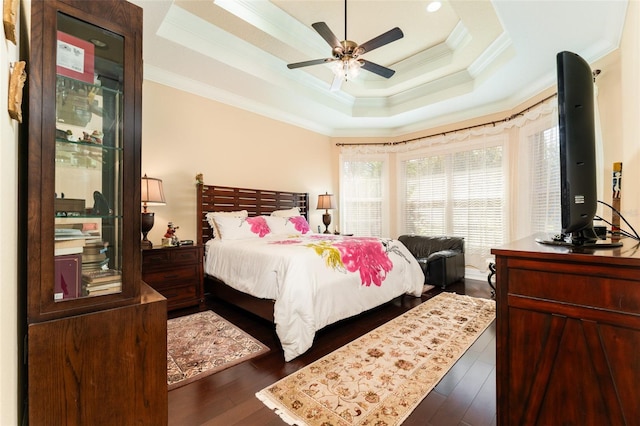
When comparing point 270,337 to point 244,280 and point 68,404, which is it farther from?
point 68,404

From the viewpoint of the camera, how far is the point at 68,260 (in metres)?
0.99

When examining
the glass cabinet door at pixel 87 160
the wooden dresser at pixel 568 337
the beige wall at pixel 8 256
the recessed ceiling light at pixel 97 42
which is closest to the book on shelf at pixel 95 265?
the glass cabinet door at pixel 87 160

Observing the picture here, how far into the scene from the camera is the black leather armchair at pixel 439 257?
4090mm

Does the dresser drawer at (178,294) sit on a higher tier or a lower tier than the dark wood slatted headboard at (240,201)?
lower

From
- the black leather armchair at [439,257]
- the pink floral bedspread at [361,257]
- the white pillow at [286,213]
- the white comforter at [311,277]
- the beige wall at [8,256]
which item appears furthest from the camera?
the white pillow at [286,213]

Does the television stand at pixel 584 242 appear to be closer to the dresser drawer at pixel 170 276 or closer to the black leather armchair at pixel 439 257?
the black leather armchair at pixel 439 257

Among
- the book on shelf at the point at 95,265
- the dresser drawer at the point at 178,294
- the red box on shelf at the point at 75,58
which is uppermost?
the red box on shelf at the point at 75,58

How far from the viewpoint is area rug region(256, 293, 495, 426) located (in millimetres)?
1530

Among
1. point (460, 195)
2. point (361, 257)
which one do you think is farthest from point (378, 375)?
point (460, 195)

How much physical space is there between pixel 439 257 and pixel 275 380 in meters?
3.10

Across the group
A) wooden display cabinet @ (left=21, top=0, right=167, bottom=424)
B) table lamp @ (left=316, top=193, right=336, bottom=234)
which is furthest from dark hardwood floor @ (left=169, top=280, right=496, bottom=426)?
table lamp @ (left=316, top=193, right=336, bottom=234)

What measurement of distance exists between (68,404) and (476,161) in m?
5.34

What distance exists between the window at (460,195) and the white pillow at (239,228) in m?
3.13

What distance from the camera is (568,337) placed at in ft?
3.04
